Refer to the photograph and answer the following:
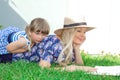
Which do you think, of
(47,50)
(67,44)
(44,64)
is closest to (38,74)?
(44,64)

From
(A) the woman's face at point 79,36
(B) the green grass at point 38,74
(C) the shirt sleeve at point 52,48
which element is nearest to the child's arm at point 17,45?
(C) the shirt sleeve at point 52,48

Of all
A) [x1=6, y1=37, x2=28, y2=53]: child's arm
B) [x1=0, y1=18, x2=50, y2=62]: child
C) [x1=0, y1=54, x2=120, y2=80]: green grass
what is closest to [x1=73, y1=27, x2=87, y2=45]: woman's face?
[x1=0, y1=18, x2=50, y2=62]: child

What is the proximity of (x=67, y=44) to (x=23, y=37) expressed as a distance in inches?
23.1

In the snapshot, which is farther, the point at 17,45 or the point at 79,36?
the point at 79,36

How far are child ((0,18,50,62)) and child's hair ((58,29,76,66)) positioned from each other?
0.24 meters

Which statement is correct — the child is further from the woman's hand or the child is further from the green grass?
the green grass

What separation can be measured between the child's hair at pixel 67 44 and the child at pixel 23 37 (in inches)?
9.5

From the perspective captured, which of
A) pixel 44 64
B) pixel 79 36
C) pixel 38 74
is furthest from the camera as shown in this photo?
pixel 79 36

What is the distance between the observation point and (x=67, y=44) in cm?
656

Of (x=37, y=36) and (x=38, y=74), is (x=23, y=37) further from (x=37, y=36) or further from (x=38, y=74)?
(x=38, y=74)

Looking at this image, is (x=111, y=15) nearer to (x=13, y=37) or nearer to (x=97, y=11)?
(x=97, y=11)

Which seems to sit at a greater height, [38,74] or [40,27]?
[40,27]

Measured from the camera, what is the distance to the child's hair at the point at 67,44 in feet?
21.5

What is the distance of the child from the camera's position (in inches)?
255
